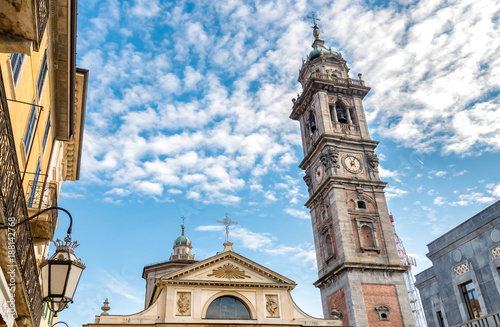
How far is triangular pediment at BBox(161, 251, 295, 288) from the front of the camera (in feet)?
82.1

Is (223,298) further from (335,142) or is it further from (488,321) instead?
(335,142)

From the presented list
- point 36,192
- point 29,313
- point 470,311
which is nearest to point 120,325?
point 36,192

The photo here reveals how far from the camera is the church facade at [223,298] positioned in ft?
77.0

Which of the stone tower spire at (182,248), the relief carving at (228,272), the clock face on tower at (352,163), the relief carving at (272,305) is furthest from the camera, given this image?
the stone tower spire at (182,248)

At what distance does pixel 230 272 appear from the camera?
1010 inches

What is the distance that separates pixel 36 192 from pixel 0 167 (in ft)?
19.4

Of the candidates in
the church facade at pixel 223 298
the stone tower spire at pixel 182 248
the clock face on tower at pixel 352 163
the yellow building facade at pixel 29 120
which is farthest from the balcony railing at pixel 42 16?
the stone tower spire at pixel 182 248

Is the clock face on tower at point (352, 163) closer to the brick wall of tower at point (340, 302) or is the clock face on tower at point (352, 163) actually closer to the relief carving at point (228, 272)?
the brick wall of tower at point (340, 302)

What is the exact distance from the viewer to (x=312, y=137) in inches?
1578

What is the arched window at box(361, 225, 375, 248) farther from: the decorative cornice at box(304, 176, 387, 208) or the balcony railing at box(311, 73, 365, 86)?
the balcony railing at box(311, 73, 365, 86)

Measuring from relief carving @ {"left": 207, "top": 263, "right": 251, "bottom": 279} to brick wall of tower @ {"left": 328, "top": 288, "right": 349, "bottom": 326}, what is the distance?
9.31 m

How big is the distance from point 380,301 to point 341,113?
17.6m

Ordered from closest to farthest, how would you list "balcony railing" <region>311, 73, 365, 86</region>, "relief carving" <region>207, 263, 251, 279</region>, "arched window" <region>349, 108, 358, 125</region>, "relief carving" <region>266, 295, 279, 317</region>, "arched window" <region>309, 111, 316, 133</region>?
"relief carving" <region>266, 295, 279, 317</region>, "relief carving" <region>207, 263, 251, 279</region>, "arched window" <region>349, 108, 358, 125</region>, "balcony railing" <region>311, 73, 365, 86</region>, "arched window" <region>309, 111, 316, 133</region>

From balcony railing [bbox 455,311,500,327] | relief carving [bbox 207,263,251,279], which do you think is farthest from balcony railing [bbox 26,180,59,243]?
balcony railing [bbox 455,311,500,327]
